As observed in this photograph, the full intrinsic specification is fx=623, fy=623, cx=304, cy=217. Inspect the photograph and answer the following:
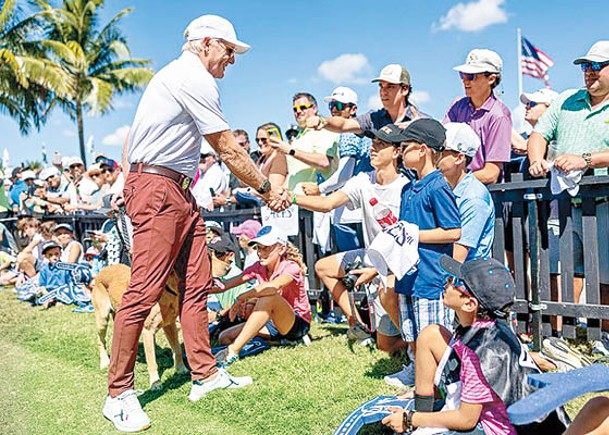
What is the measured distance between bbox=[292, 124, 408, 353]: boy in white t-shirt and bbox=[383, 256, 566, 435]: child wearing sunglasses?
1.31 meters

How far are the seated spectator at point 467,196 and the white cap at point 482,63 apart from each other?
3.64 ft

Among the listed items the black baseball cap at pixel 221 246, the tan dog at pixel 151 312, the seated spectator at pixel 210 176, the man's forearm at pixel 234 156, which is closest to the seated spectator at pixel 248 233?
the black baseball cap at pixel 221 246

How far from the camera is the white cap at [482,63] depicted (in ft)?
16.1

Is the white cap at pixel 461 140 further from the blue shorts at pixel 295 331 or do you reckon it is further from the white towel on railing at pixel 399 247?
the blue shorts at pixel 295 331

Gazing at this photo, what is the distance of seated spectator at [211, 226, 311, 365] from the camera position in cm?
525

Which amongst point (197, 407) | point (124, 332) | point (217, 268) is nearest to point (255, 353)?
point (217, 268)

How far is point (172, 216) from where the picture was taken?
406cm

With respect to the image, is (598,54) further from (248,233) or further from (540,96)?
(248,233)

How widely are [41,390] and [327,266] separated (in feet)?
8.28

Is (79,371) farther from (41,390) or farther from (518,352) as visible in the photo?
(518,352)

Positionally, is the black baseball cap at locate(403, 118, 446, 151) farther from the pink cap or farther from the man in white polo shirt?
the pink cap

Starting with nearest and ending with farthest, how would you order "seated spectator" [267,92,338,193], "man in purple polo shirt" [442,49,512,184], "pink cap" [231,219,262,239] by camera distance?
"man in purple polo shirt" [442,49,512,184]
"seated spectator" [267,92,338,193]
"pink cap" [231,219,262,239]

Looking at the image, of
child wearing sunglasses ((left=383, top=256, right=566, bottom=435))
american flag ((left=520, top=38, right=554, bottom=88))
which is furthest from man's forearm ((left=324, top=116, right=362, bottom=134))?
american flag ((left=520, top=38, right=554, bottom=88))

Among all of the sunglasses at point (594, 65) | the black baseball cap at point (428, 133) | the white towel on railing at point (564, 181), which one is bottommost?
the white towel on railing at point (564, 181)
